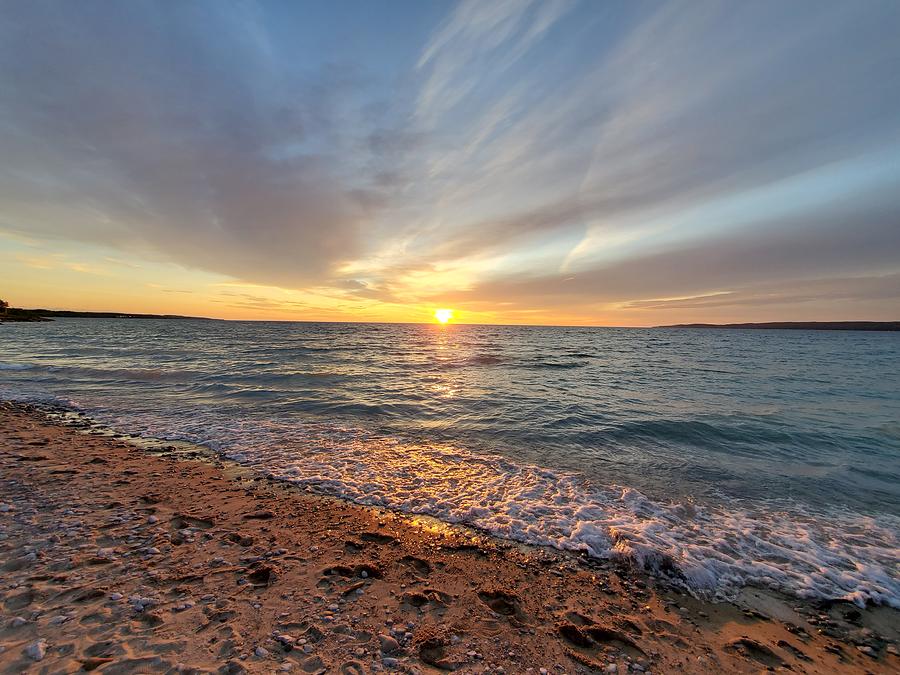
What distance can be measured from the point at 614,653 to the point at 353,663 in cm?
280

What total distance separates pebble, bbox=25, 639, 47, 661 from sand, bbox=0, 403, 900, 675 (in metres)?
0.02

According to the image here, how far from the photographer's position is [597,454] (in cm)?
1072

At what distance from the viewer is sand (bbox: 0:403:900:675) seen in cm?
357

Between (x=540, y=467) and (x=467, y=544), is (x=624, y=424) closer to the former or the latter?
(x=540, y=467)

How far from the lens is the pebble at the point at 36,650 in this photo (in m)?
3.24

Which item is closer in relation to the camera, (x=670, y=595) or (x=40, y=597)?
(x=40, y=597)

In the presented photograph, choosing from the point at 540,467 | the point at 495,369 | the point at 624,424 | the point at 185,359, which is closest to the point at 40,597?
the point at 540,467

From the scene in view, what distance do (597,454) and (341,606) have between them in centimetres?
869

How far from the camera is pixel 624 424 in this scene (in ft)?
45.5

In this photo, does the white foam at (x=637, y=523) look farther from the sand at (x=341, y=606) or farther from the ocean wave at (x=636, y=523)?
the sand at (x=341, y=606)

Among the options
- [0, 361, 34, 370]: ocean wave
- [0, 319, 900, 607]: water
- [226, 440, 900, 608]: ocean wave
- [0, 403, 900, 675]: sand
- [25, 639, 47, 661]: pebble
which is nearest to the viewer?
[25, 639, 47, 661]: pebble

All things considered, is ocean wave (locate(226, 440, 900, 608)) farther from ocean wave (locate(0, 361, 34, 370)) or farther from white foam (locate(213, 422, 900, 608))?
ocean wave (locate(0, 361, 34, 370))

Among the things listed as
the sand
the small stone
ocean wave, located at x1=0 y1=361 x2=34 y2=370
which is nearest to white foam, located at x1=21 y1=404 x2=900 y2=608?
the sand

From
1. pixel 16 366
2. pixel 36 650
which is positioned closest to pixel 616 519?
pixel 36 650
